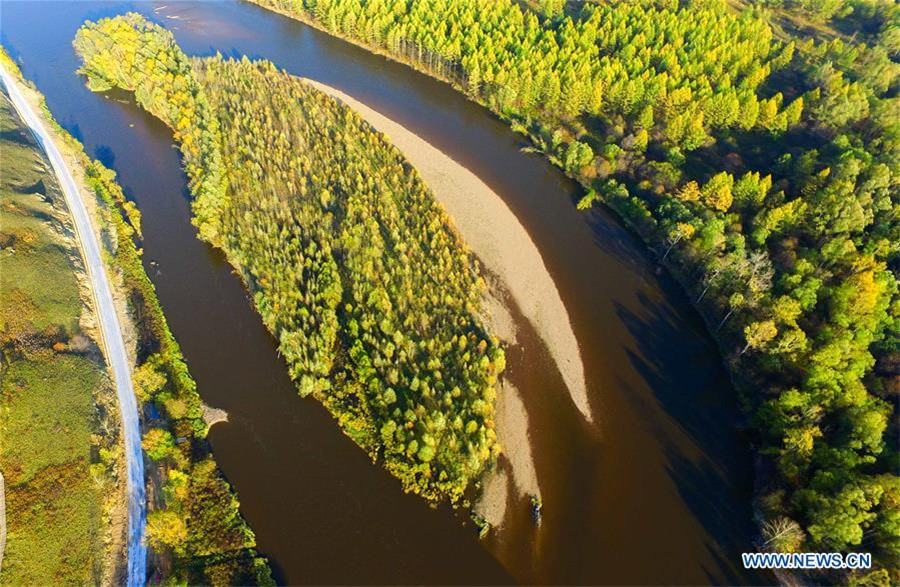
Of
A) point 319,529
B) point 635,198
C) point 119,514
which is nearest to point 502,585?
point 319,529

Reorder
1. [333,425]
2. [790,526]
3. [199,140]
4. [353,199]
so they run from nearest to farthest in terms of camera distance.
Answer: [790,526]
[333,425]
[353,199]
[199,140]

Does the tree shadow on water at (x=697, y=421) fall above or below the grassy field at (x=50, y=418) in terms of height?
below

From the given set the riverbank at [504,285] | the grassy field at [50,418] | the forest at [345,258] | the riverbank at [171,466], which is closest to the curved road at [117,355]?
the riverbank at [171,466]

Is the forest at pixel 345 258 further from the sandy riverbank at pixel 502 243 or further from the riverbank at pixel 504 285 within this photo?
the sandy riverbank at pixel 502 243

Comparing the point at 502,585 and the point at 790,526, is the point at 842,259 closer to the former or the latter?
the point at 790,526

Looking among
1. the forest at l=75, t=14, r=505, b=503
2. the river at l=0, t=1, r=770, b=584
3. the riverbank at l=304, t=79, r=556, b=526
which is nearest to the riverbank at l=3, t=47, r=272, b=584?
the river at l=0, t=1, r=770, b=584

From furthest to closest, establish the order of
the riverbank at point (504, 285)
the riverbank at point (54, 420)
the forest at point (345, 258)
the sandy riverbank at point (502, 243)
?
the sandy riverbank at point (502, 243) < the forest at point (345, 258) < the riverbank at point (504, 285) < the riverbank at point (54, 420)

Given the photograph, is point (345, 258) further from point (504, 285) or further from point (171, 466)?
point (171, 466)
